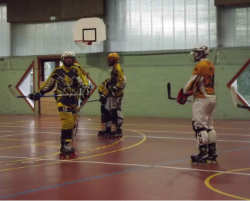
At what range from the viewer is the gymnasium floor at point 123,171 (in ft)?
17.6

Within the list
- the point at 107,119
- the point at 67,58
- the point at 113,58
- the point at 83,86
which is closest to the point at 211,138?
the point at 83,86

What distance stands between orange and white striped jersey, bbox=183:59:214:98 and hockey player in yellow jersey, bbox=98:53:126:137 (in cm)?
408

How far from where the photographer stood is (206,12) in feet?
62.3

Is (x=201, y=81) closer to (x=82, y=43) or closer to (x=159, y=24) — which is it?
(x=159, y=24)

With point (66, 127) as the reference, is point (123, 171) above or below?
below

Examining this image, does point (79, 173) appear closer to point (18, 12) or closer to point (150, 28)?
point (150, 28)

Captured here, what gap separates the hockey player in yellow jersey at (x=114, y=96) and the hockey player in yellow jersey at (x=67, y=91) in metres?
2.69

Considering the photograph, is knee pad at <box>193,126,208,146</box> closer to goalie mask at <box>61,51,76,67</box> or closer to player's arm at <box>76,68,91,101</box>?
player's arm at <box>76,68,91,101</box>

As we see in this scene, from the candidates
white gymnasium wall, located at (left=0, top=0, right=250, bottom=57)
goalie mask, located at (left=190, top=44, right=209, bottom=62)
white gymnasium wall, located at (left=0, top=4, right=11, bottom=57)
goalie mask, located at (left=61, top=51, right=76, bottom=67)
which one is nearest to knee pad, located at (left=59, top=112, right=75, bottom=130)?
goalie mask, located at (left=61, top=51, right=76, bottom=67)

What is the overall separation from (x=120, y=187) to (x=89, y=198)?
0.68 meters

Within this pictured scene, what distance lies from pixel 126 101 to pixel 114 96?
8.93 meters

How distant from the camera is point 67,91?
27.9 feet

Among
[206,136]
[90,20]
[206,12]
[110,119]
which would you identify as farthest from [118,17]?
[206,136]

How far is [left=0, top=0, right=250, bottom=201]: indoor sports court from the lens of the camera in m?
6.15
